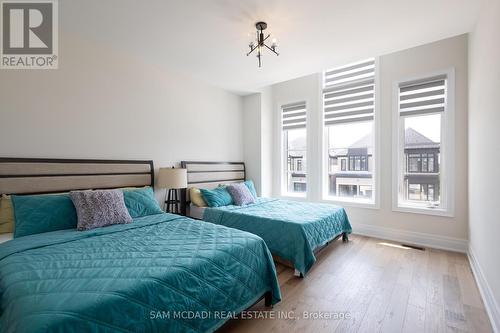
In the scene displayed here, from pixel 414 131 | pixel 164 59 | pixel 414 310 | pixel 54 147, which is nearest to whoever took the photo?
pixel 414 310

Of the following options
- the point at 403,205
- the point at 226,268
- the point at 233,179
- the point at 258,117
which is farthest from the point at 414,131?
the point at 226,268

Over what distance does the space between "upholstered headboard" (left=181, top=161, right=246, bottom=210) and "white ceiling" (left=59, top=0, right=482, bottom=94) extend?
5.36 feet

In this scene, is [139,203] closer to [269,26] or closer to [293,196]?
[269,26]

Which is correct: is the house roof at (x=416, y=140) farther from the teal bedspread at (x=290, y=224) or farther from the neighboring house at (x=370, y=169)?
the teal bedspread at (x=290, y=224)

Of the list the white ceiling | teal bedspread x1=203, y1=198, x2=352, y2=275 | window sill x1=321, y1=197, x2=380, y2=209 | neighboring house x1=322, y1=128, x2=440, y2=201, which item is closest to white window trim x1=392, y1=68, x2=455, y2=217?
neighboring house x1=322, y1=128, x2=440, y2=201

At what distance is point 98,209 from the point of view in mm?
2250

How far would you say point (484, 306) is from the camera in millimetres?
1938

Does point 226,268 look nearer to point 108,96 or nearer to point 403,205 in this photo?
point 108,96

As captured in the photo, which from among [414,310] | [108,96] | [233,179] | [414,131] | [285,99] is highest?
[285,99]

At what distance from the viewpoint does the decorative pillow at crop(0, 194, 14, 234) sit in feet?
6.68

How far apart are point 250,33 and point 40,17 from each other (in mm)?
2103

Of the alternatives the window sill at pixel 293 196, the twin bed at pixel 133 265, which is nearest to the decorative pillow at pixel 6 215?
the twin bed at pixel 133 265

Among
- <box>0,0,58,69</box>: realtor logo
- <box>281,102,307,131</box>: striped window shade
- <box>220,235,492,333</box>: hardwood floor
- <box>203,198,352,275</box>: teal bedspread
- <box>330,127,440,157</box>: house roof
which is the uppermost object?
<box>0,0,58,69</box>: realtor logo

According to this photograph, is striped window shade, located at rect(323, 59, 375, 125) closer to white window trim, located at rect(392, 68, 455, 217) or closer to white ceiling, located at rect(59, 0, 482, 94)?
white window trim, located at rect(392, 68, 455, 217)
